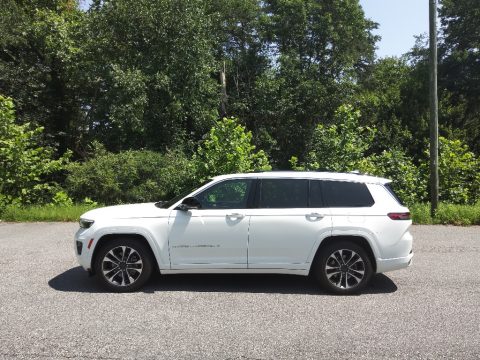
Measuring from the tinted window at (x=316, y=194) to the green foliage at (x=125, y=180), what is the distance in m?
8.12

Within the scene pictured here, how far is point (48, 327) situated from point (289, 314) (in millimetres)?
2638

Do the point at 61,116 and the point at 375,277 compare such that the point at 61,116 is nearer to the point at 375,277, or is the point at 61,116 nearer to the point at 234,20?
the point at 234,20

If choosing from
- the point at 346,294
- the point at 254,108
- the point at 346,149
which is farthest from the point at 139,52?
the point at 346,294

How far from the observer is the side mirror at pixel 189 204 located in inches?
250

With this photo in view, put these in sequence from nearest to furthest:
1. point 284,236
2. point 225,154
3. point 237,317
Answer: point 237,317 → point 284,236 → point 225,154

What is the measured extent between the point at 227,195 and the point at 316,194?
4.03 feet

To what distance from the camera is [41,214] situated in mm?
12742

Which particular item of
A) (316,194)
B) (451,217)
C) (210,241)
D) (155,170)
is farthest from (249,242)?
(155,170)

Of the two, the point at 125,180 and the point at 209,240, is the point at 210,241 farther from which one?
the point at 125,180

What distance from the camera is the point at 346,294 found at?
6.26 meters

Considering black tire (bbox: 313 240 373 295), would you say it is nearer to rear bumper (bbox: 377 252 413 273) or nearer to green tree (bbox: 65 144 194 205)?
rear bumper (bbox: 377 252 413 273)

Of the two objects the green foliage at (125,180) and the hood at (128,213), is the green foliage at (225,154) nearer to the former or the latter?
the green foliage at (125,180)

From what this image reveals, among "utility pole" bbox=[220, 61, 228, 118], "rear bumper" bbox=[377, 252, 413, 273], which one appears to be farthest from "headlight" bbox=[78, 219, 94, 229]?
"utility pole" bbox=[220, 61, 228, 118]

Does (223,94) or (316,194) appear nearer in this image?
(316,194)
